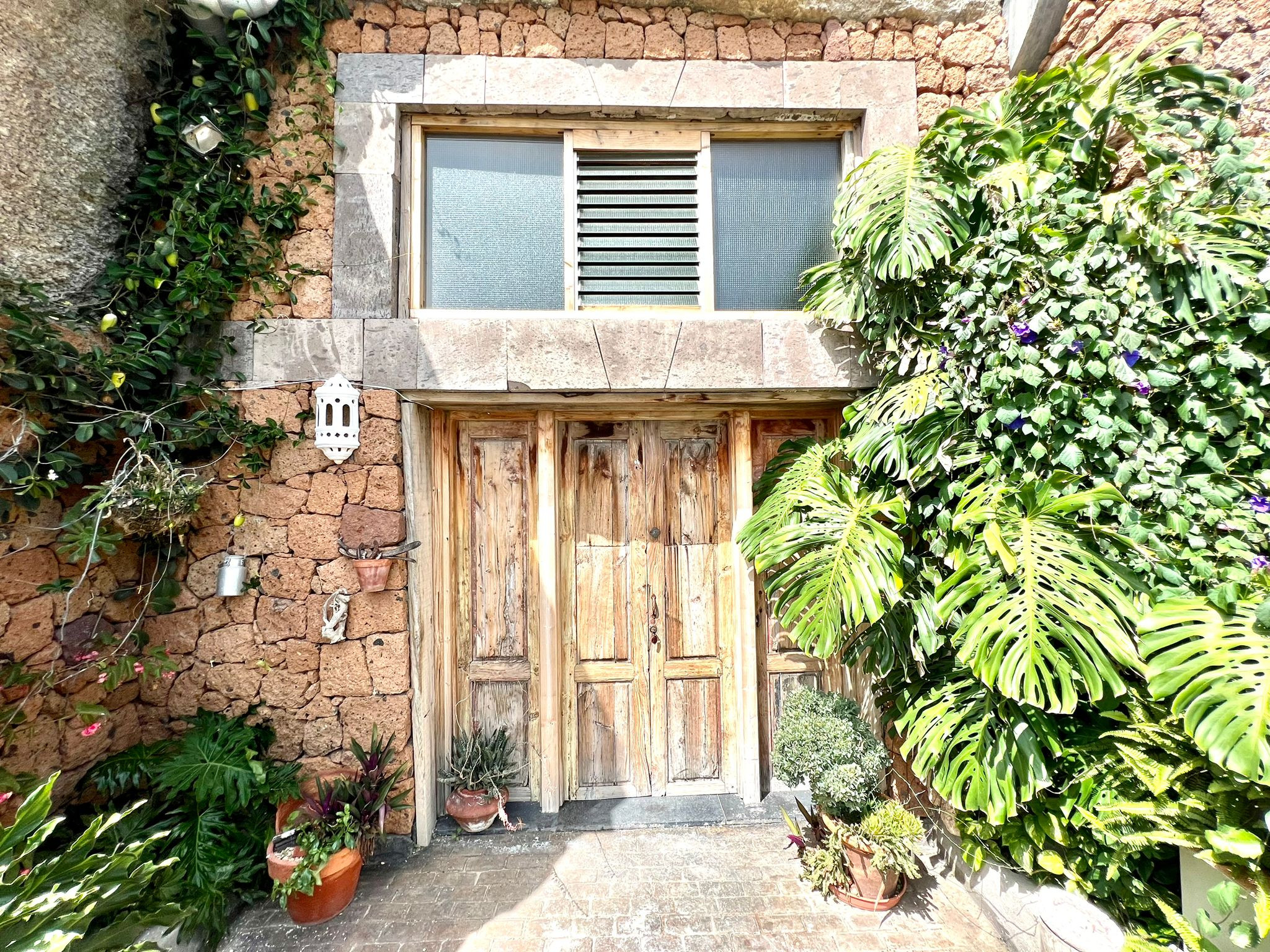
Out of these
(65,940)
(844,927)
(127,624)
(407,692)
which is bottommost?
(844,927)

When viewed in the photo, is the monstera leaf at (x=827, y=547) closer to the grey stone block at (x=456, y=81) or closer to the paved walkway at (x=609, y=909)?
the paved walkway at (x=609, y=909)

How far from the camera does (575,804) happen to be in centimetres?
270

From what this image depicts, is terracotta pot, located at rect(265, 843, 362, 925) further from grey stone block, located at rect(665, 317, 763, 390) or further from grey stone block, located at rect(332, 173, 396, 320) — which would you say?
grey stone block, located at rect(665, 317, 763, 390)

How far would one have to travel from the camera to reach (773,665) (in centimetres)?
280

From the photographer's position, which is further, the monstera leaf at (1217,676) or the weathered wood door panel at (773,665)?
the weathered wood door panel at (773,665)

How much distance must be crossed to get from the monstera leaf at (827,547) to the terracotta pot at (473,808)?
5.57ft

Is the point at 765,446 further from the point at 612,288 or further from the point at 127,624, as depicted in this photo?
the point at 127,624

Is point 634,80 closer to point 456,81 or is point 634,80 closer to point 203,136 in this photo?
point 456,81

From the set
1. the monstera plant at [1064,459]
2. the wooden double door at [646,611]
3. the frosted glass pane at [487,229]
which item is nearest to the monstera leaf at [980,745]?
the monstera plant at [1064,459]

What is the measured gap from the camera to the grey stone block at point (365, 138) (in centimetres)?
242

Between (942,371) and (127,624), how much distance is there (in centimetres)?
367

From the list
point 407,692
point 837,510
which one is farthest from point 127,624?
point 837,510

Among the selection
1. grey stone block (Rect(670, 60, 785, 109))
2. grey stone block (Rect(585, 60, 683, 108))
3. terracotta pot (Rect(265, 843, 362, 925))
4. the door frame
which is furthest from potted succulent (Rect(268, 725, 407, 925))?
grey stone block (Rect(670, 60, 785, 109))

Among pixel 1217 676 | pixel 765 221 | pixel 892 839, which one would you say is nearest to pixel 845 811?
pixel 892 839
